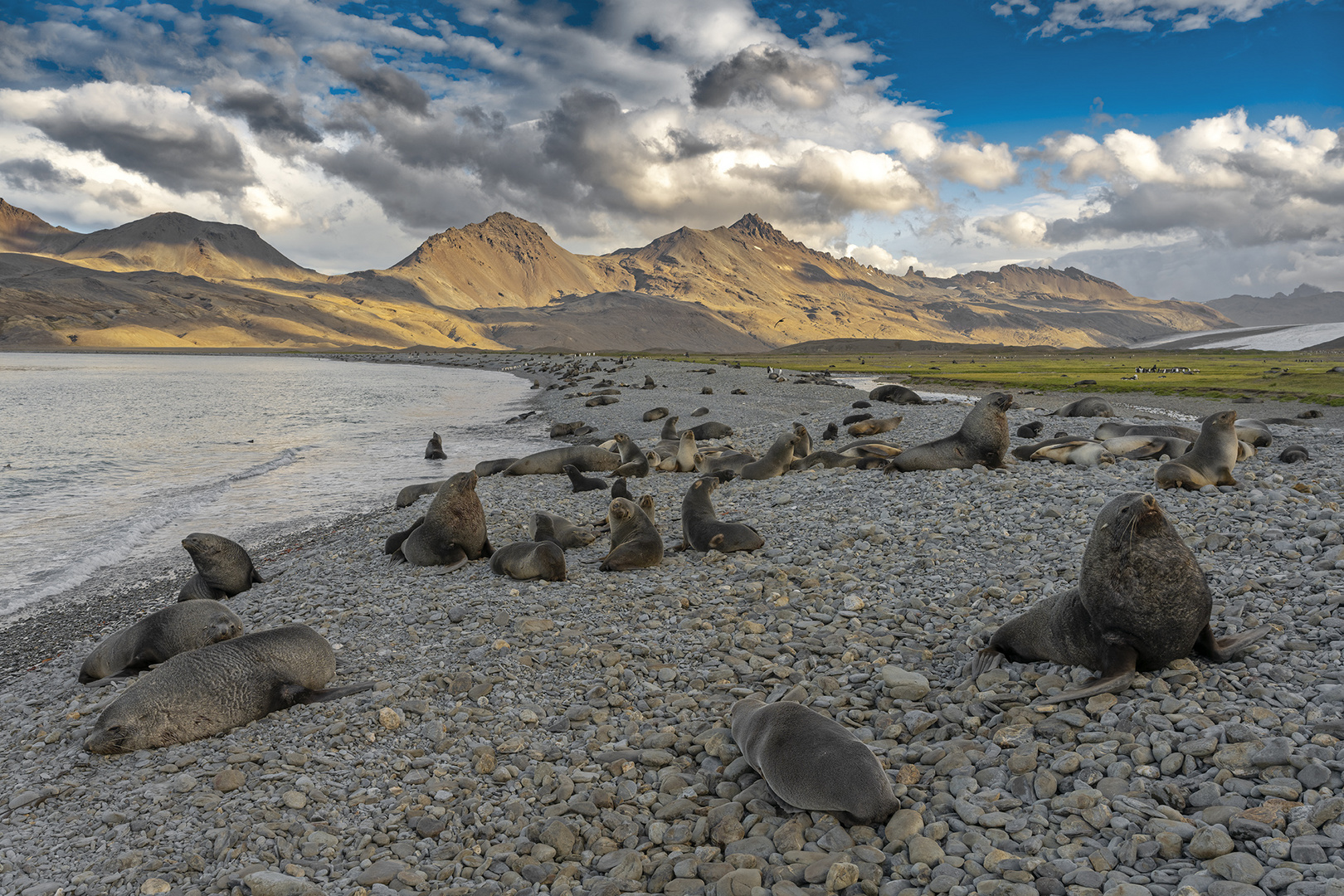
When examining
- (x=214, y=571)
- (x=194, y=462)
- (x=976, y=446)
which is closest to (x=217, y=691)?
(x=214, y=571)

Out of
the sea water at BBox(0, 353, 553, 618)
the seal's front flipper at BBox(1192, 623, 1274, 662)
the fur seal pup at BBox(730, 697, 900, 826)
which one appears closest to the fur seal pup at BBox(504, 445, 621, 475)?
the sea water at BBox(0, 353, 553, 618)

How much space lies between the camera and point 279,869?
4.25 metres

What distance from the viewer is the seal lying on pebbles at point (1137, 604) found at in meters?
5.06

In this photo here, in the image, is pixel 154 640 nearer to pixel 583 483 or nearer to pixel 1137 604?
pixel 583 483

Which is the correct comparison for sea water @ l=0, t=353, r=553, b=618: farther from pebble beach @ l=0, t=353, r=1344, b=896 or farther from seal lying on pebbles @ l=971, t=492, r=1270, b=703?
seal lying on pebbles @ l=971, t=492, r=1270, b=703

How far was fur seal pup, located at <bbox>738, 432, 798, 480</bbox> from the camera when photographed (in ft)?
51.9

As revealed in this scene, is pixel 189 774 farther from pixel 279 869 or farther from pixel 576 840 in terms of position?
pixel 576 840

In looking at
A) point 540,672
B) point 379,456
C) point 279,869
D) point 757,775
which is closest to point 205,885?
point 279,869

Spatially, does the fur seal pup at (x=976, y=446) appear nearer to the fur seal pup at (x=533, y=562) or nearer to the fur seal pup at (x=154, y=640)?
the fur seal pup at (x=533, y=562)

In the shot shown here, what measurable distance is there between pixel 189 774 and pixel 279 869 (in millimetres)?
1667

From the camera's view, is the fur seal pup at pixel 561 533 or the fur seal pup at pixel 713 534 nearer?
the fur seal pup at pixel 713 534

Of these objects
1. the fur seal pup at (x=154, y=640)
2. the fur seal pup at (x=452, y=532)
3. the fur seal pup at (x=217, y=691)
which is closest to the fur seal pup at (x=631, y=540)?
the fur seal pup at (x=452, y=532)

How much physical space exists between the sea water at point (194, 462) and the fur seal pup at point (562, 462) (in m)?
3.31

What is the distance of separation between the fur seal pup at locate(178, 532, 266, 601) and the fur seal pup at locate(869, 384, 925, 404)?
28733 millimetres
